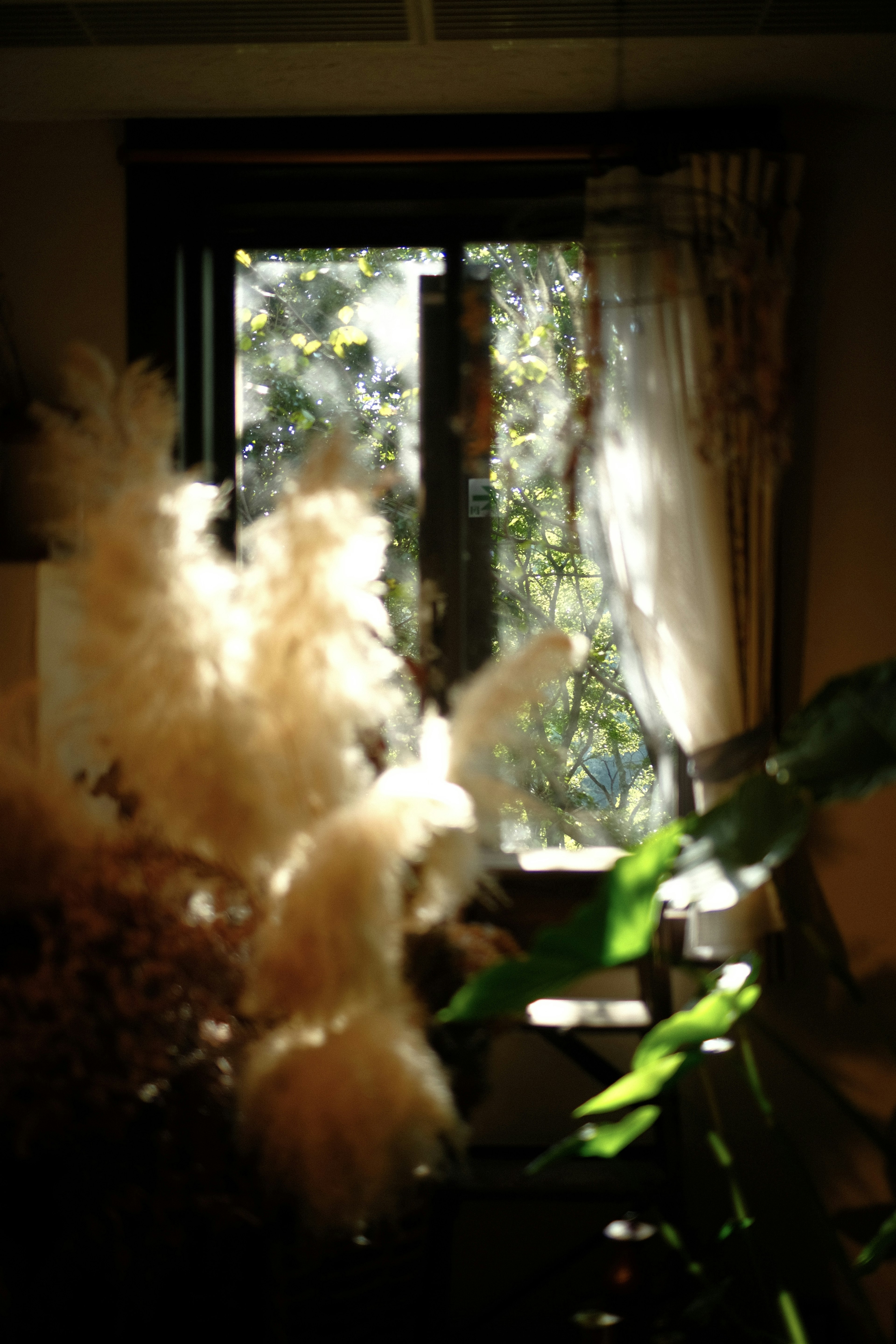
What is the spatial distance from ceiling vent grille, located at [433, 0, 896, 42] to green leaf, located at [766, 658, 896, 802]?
1281mm

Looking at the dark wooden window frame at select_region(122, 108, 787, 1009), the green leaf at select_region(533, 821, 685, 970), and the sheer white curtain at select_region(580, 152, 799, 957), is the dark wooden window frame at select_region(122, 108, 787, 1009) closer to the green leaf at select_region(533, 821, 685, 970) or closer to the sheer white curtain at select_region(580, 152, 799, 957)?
the sheer white curtain at select_region(580, 152, 799, 957)

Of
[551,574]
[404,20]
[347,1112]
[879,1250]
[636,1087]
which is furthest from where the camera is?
[551,574]

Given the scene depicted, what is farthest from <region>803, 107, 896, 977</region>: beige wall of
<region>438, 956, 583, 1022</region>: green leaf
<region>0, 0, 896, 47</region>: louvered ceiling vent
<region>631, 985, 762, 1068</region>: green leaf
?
<region>438, 956, 583, 1022</region>: green leaf

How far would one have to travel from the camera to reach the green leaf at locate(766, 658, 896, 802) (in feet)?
4.25

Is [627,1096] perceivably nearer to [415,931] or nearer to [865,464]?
[415,931]

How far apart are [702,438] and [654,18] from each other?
30.4 inches

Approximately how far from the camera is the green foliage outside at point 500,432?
2465 mm

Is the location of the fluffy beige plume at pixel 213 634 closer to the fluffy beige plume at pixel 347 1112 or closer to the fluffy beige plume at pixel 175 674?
the fluffy beige plume at pixel 175 674

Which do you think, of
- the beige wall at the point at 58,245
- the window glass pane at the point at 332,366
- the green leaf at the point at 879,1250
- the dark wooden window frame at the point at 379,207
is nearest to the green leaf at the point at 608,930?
the green leaf at the point at 879,1250

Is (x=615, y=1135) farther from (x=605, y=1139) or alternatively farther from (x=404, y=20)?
(x=404, y=20)

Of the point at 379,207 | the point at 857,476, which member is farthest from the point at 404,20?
the point at 857,476

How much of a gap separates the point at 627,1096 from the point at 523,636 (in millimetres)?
1526

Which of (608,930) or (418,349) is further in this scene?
(418,349)

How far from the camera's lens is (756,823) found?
1271 millimetres
